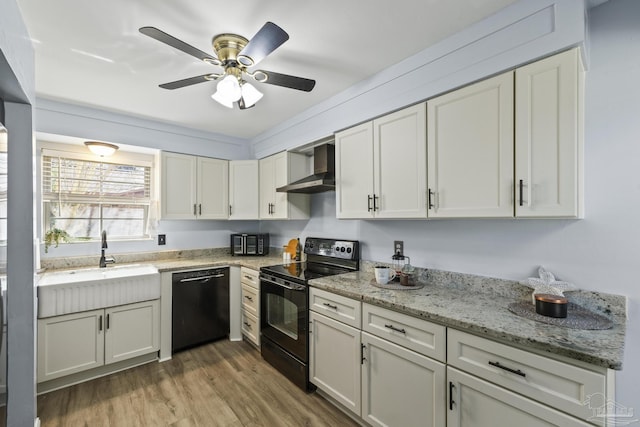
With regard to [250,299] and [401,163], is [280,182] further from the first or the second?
[401,163]

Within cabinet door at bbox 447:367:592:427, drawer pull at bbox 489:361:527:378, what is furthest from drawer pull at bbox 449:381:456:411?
drawer pull at bbox 489:361:527:378

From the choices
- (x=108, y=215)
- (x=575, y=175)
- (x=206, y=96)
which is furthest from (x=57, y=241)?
(x=575, y=175)

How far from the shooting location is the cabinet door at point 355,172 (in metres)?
2.17

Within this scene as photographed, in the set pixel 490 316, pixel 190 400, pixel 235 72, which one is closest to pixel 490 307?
pixel 490 316

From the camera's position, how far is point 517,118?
4.71 feet

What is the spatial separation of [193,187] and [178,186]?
0.16 metres

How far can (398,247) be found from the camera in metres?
2.33

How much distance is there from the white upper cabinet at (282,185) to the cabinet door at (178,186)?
829 mm

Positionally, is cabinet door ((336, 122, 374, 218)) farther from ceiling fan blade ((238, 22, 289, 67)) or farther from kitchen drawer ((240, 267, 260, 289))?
kitchen drawer ((240, 267, 260, 289))

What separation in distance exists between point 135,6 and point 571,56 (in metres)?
2.15

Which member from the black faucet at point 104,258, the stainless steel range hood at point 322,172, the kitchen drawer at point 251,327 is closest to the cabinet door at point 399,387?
the stainless steel range hood at point 322,172

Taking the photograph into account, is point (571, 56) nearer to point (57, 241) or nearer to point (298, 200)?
point (298, 200)

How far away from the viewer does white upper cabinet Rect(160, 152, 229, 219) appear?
3162 mm

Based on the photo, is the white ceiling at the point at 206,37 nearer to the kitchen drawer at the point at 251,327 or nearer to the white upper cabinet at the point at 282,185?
the white upper cabinet at the point at 282,185
